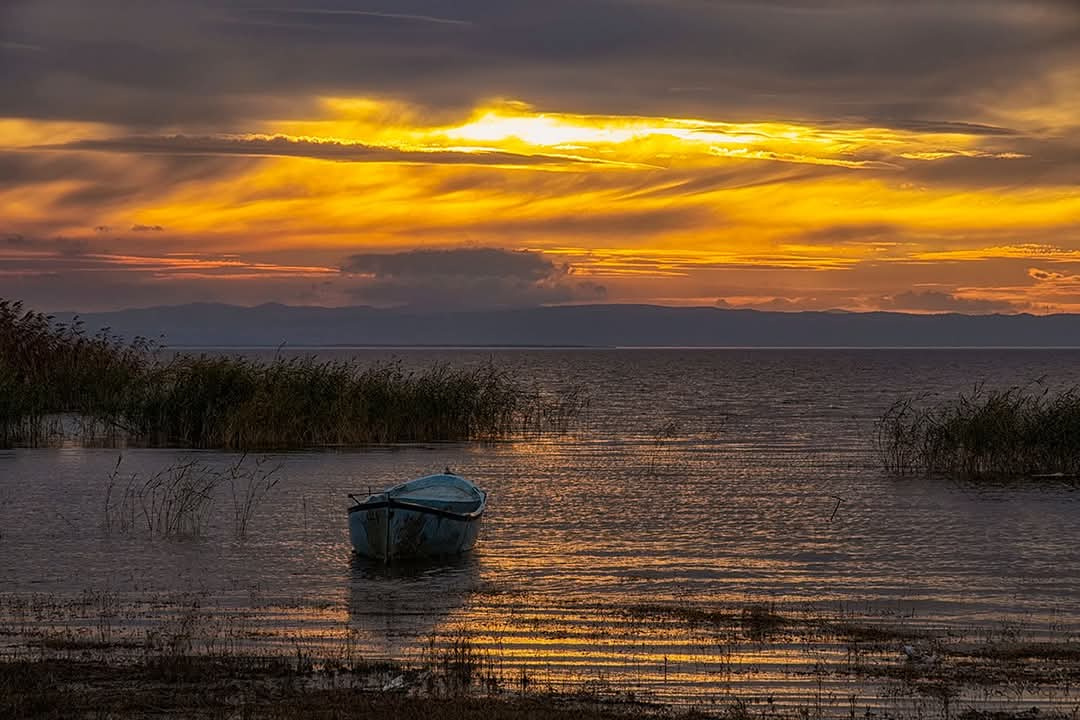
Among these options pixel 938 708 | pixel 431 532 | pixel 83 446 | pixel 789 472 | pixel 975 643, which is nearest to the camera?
pixel 938 708

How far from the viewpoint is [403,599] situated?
64.2ft

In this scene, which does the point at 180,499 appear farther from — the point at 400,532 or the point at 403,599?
the point at 403,599

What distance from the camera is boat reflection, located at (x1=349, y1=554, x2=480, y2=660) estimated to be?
16234mm

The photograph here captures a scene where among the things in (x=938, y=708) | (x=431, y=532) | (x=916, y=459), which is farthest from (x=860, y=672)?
(x=916, y=459)

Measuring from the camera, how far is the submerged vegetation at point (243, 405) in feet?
146

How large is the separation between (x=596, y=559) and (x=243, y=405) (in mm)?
23371

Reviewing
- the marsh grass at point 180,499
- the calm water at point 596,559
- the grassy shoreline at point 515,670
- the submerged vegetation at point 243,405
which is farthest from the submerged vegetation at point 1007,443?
the grassy shoreline at point 515,670

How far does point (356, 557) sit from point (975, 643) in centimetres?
1195

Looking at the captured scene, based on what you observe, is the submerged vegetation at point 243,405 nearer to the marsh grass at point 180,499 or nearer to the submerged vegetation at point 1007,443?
the marsh grass at point 180,499

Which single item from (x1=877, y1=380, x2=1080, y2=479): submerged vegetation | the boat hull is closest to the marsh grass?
the boat hull

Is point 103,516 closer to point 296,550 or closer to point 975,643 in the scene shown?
point 296,550

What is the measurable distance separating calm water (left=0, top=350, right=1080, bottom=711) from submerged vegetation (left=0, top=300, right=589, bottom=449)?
242 cm

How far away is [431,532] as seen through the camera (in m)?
23.2

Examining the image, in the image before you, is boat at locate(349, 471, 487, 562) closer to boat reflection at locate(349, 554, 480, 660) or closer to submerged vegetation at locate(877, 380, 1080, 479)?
boat reflection at locate(349, 554, 480, 660)
